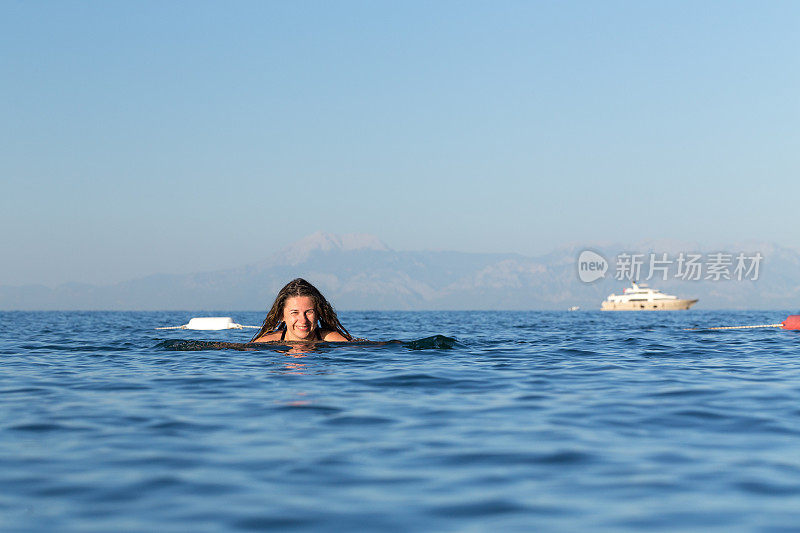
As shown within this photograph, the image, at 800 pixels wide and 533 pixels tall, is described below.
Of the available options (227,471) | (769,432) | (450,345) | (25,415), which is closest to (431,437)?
(227,471)

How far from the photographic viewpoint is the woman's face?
44.5 ft

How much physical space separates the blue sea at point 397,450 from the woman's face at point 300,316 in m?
1.95

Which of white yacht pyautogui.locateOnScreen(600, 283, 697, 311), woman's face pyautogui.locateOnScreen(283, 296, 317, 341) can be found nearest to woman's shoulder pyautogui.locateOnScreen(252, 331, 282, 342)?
woman's face pyautogui.locateOnScreen(283, 296, 317, 341)

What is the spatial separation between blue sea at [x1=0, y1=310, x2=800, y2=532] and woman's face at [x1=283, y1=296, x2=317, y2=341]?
1955mm

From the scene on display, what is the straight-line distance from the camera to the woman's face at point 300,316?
13570 mm

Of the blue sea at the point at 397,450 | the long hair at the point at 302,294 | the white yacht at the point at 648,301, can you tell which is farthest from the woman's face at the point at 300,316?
the white yacht at the point at 648,301

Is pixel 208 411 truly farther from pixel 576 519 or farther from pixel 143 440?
pixel 576 519

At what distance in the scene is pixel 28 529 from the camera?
4.02 meters

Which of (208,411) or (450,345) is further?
(450,345)

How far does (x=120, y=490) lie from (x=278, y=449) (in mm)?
1347

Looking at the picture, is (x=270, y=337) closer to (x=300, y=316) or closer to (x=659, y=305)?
(x=300, y=316)

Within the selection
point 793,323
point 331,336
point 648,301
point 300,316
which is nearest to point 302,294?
point 300,316

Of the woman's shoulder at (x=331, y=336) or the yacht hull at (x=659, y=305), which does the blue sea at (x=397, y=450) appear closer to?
the woman's shoulder at (x=331, y=336)

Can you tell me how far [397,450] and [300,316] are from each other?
7.98m
